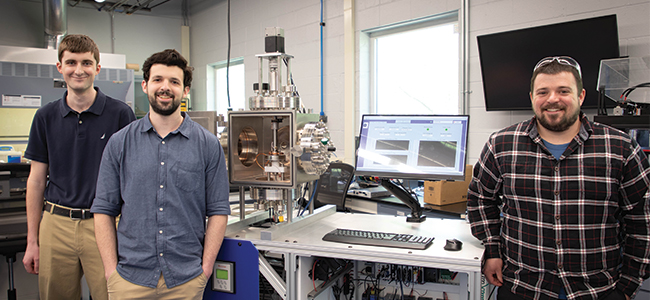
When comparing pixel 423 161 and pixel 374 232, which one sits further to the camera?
pixel 423 161

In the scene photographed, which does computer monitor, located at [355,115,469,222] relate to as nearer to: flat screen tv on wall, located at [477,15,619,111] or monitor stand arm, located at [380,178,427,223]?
Result: monitor stand arm, located at [380,178,427,223]

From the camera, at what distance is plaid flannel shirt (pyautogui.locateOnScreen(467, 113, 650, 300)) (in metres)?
1.25

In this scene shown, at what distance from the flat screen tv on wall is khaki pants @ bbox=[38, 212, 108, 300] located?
2.62 meters

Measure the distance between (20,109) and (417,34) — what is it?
3.80m

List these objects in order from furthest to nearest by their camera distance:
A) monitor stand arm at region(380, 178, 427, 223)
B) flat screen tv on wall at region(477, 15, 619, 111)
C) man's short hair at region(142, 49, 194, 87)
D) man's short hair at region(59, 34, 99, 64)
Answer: flat screen tv on wall at region(477, 15, 619, 111) → monitor stand arm at region(380, 178, 427, 223) → man's short hair at region(59, 34, 99, 64) → man's short hair at region(142, 49, 194, 87)

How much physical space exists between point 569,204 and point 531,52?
1843mm

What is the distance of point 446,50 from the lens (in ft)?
11.7

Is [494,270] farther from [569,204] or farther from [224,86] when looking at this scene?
[224,86]

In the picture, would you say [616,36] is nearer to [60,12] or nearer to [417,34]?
[417,34]

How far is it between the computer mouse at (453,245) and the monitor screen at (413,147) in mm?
325

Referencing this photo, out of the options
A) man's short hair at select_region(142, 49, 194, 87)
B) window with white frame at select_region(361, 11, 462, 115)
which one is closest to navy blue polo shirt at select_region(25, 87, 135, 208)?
man's short hair at select_region(142, 49, 194, 87)

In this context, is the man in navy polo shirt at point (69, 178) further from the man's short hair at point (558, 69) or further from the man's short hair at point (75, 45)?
the man's short hair at point (558, 69)

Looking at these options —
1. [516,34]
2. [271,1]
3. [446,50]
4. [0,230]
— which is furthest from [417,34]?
[0,230]

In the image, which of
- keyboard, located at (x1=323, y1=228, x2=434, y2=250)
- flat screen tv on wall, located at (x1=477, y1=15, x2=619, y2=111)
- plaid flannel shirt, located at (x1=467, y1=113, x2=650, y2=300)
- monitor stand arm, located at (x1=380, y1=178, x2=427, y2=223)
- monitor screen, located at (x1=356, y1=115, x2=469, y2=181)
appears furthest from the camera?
flat screen tv on wall, located at (x1=477, y1=15, x2=619, y2=111)
